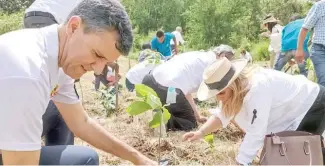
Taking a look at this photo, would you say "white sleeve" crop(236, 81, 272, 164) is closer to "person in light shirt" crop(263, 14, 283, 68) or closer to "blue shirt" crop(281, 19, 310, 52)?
"blue shirt" crop(281, 19, 310, 52)

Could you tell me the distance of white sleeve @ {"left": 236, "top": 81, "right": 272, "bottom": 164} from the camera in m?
2.85

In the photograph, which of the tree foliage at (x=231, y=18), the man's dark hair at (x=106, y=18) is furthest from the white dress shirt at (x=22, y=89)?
the tree foliage at (x=231, y=18)

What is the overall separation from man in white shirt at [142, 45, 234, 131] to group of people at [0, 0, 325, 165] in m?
0.97

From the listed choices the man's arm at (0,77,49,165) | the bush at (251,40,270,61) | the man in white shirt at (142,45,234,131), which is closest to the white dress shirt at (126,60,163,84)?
the man in white shirt at (142,45,234,131)

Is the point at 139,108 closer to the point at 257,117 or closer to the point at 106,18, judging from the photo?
the point at 257,117

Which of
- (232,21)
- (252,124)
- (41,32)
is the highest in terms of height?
(41,32)

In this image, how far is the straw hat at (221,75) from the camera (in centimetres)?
291

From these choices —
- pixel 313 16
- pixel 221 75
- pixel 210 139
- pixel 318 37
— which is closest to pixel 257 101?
pixel 221 75

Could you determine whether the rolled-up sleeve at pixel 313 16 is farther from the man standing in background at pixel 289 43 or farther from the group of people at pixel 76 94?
the man standing in background at pixel 289 43

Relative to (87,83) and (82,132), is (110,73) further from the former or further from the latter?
(82,132)

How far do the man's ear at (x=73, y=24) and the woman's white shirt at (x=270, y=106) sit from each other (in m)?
1.39

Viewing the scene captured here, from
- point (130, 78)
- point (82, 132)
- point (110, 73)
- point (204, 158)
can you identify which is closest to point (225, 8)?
point (110, 73)

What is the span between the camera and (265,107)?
2.86 m

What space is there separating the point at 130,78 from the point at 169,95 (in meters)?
1.44
